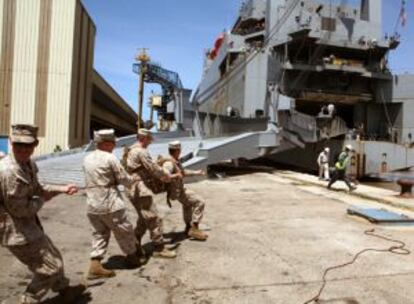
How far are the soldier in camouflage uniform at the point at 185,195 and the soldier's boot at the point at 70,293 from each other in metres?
2.08

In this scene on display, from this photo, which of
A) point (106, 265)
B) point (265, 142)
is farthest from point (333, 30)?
point (106, 265)

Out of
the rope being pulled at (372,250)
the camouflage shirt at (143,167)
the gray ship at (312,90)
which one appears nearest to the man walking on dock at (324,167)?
the gray ship at (312,90)

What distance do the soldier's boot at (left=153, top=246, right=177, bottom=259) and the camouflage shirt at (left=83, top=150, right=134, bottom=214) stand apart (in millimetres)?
1204

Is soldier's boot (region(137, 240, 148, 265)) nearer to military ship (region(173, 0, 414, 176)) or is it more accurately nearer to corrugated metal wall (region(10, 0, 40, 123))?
military ship (region(173, 0, 414, 176))

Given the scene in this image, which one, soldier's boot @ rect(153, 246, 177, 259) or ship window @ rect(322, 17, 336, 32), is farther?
ship window @ rect(322, 17, 336, 32)

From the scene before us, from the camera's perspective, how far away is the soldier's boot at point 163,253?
5594 mm

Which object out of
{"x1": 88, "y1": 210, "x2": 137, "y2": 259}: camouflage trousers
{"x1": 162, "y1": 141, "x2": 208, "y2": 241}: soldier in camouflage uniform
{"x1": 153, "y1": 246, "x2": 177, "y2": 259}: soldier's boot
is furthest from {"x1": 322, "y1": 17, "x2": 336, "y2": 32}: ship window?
{"x1": 88, "y1": 210, "x2": 137, "y2": 259}: camouflage trousers

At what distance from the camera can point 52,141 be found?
2564cm

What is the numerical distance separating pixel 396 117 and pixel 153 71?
2596cm

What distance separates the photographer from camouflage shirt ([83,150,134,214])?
15.1ft

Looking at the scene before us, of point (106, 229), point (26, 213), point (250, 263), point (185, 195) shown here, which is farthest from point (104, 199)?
point (250, 263)

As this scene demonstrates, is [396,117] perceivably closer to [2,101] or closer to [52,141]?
[52,141]

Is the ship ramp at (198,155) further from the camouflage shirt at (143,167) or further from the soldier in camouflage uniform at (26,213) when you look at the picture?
the soldier in camouflage uniform at (26,213)

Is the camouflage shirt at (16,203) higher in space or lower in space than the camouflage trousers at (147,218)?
higher
